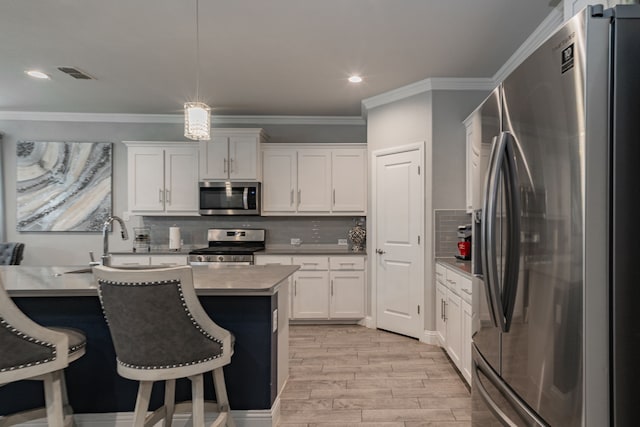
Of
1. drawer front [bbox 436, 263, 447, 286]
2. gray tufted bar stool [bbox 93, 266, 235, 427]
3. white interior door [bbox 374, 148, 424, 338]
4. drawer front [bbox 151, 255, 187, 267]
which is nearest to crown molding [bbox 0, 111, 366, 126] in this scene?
white interior door [bbox 374, 148, 424, 338]

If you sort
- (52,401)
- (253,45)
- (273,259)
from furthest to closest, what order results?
(273,259) < (253,45) < (52,401)

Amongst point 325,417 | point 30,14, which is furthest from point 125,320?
point 30,14

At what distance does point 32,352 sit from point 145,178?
3467 millimetres

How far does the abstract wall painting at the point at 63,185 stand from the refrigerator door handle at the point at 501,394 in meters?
5.01

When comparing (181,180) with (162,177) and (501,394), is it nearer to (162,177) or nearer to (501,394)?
(162,177)

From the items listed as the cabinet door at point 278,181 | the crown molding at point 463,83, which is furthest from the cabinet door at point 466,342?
the cabinet door at point 278,181

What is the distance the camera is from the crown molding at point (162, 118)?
5000 millimetres

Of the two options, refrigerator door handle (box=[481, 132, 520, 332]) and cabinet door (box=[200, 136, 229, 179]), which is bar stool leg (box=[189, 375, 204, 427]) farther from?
cabinet door (box=[200, 136, 229, 179])

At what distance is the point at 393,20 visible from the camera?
2648 mm

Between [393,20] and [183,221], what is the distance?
150 inches

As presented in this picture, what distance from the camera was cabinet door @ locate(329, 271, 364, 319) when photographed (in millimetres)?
4473

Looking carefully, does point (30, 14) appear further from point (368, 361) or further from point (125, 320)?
point (368, 361)

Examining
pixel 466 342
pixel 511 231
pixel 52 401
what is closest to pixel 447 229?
pixel 466 342

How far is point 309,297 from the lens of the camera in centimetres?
447
